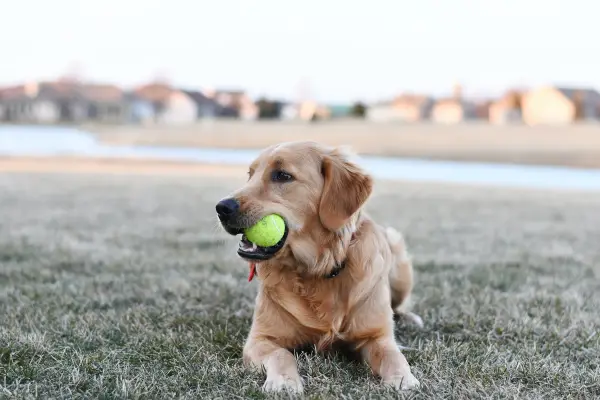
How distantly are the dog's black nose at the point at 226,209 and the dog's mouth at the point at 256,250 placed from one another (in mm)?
147

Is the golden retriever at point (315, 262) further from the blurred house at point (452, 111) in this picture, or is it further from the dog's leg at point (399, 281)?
the blurred house at point (452, 111)

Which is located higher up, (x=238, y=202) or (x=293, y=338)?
(x=238, y=202)

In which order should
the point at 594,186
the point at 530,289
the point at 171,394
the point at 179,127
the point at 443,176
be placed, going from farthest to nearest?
the point at 179,127, the point at 443,176, the point at 594,186, the point at 530,289, the point at 171,394

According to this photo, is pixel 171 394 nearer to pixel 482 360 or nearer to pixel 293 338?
pixel 293 338

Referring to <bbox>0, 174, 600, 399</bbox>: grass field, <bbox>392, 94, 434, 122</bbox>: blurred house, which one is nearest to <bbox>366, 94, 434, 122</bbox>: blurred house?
<bbox>392, 94, 434, 122</bbox>: blurred house

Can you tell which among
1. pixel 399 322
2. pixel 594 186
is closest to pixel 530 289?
pixel 399 322

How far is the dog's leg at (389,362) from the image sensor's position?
106 inches

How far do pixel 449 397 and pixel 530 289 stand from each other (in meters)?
2.28

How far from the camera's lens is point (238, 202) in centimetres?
292

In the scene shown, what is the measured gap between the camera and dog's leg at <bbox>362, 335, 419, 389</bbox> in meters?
2.68

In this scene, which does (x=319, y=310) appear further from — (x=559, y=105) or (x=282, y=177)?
(x=559, y=105)

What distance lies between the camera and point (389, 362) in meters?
2.82

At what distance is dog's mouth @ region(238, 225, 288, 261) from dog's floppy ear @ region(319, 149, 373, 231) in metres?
0.26

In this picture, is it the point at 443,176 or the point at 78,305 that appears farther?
the point at 443,176
